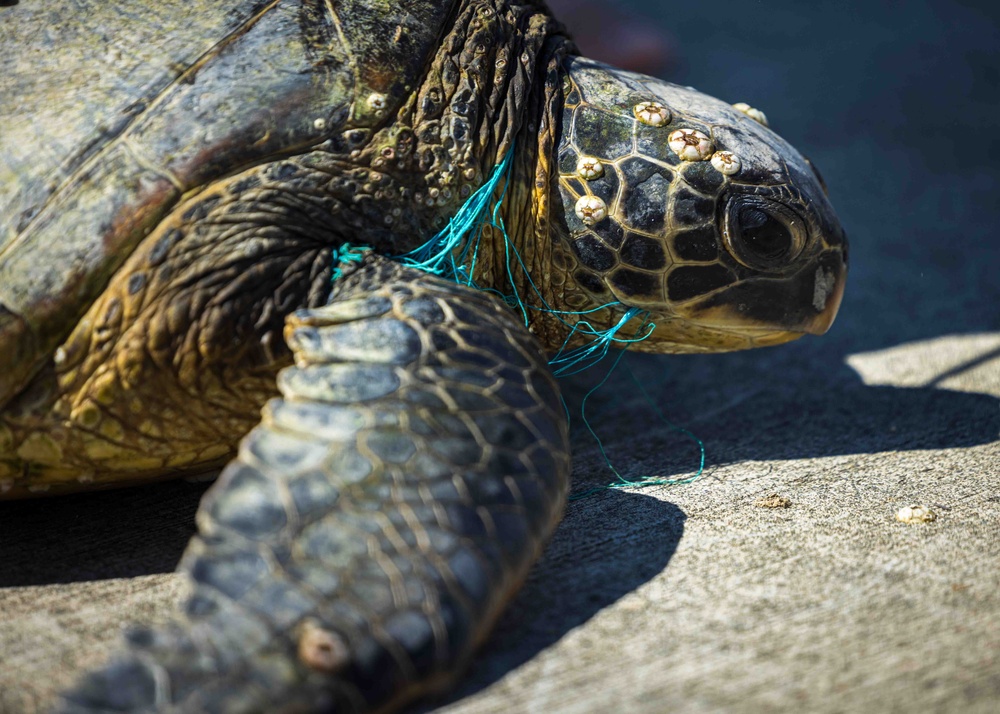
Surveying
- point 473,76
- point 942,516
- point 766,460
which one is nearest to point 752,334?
point 766,460

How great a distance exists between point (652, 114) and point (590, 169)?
24cm

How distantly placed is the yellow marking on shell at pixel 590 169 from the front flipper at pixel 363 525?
626 mm

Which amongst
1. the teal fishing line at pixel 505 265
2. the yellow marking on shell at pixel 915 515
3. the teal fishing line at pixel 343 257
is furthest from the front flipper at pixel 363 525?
the yellow marking on shell at pixel 915 515

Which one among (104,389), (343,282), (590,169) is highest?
(590,169)

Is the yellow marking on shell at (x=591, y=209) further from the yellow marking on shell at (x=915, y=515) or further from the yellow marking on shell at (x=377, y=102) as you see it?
the yellow marking on shell at (x=915, y=515)

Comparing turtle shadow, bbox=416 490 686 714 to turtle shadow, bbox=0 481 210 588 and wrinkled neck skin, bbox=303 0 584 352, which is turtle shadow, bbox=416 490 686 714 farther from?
turtle shadow, bbox=0 481 210 588

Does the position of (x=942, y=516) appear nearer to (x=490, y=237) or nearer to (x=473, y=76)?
(x=490, y=237)

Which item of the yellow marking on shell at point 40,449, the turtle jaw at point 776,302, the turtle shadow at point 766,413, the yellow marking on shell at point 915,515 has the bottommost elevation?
the turtle shadow at point 766,413

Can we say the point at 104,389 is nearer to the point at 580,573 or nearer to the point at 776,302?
the point at 580,573

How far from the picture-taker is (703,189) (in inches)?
85.2

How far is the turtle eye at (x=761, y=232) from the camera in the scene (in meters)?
2.18

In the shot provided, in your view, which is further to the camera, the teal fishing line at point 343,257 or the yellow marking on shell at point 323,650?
the teal fishing line at point 343,257

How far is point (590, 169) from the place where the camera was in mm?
2164

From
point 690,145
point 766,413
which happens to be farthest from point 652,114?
point 766,413
